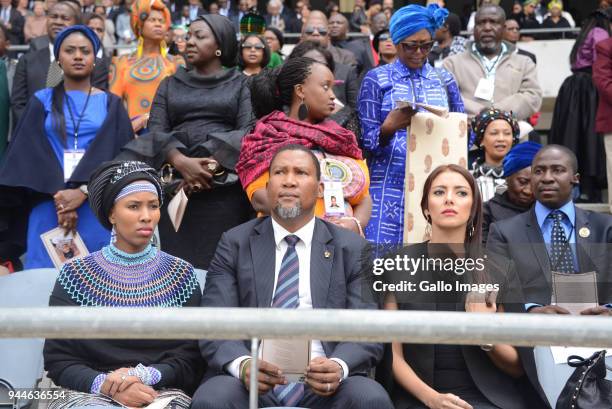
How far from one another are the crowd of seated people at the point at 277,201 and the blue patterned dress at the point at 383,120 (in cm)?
1

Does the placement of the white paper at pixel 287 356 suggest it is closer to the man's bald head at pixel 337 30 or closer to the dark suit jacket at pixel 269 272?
the dark suit jacket at pixel 269 272

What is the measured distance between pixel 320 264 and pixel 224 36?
7.92 ft

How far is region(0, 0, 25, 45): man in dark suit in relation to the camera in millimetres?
15675

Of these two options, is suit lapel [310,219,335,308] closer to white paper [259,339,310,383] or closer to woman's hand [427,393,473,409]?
white paper [259,339,310,383]

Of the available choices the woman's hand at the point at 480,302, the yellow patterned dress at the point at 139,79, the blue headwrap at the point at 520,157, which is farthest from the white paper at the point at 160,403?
the yellow patterned dress at the point at 139,79

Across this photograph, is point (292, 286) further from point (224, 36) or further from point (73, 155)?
point (224, 36)

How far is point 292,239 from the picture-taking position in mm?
4926

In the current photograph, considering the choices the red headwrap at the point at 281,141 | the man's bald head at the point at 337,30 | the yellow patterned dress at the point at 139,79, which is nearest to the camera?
the red headwrap at the point at 281,141

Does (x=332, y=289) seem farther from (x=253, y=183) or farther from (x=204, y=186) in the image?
(x=204, y=186)

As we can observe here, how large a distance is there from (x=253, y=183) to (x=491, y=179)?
2015 mm

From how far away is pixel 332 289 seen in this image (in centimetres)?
476

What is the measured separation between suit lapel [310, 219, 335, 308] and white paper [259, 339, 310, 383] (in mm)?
422

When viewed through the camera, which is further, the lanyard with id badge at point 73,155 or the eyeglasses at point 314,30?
the eyeglasses at point 314,30

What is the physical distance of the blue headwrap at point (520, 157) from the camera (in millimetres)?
6766
